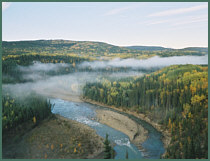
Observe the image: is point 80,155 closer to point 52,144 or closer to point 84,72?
point 52,144

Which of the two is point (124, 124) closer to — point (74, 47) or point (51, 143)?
point (51, 143)

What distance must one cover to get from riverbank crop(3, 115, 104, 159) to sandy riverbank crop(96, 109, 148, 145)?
265 inches

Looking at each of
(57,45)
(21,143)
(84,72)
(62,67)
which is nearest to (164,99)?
(21,143)

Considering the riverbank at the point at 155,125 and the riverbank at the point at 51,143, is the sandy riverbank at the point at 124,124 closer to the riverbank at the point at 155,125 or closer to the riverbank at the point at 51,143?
the riverbank at the point at 155,125

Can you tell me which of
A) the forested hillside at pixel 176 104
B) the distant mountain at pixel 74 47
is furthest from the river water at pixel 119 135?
the distant mountain at pixel 74 47

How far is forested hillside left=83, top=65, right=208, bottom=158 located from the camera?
97.3ft

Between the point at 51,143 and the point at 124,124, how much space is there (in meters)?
18.7

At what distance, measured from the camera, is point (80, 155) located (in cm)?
2923

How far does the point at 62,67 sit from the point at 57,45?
3214 inches

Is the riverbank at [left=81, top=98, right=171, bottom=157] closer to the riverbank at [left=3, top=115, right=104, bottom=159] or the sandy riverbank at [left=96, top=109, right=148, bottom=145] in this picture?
the sandy riverbank at [left=96, top=109, right=148, bottom=145]

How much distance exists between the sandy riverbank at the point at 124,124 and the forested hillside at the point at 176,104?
17.7 ft

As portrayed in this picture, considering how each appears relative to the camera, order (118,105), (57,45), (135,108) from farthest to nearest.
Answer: (57,45), (118,105), (135,108)

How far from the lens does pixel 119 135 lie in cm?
3875

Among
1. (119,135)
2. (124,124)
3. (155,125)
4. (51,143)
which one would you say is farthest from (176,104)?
(51,143)
